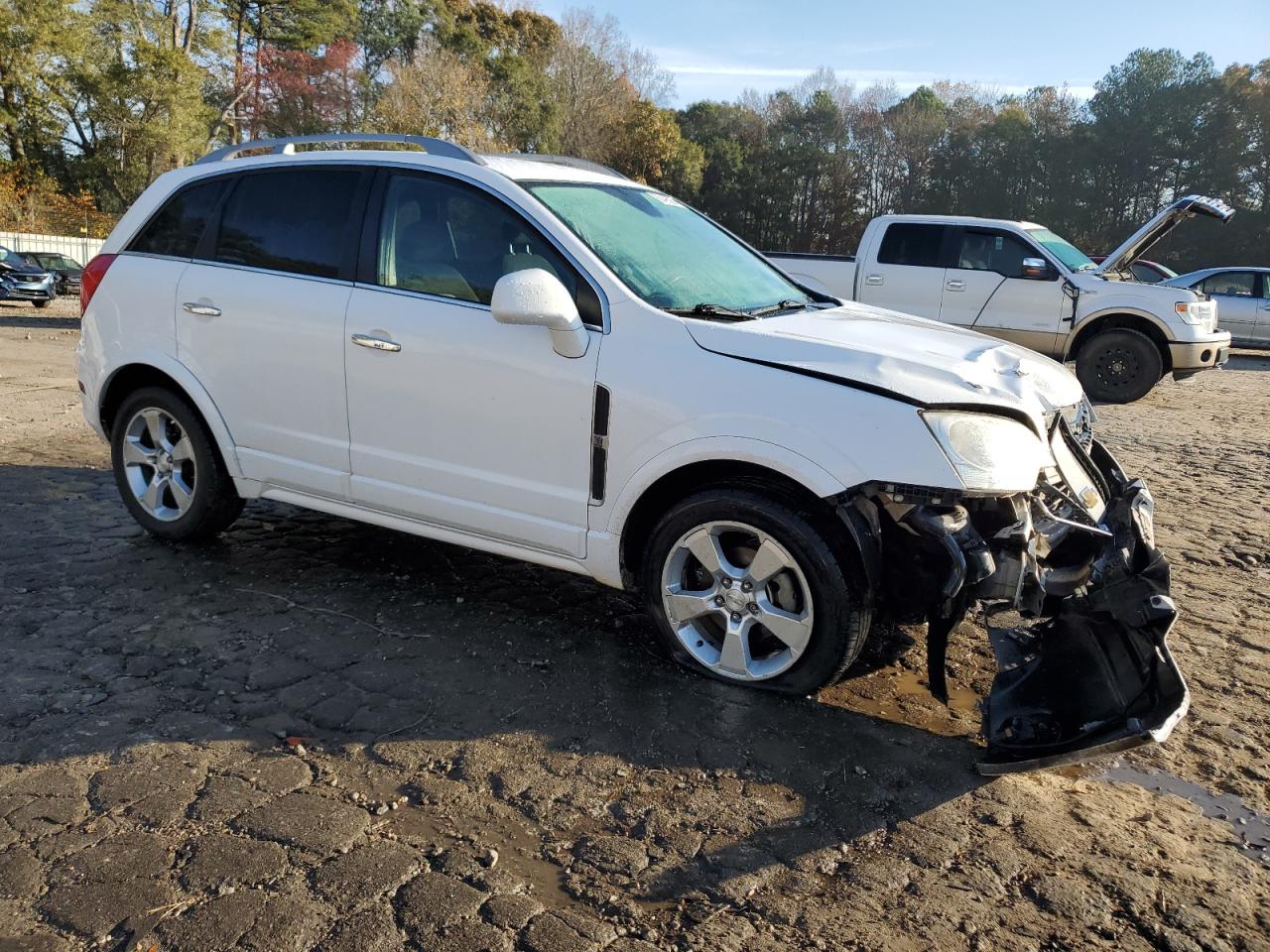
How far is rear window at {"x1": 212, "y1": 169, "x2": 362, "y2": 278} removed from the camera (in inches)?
175

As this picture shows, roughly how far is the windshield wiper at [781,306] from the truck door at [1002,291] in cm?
789

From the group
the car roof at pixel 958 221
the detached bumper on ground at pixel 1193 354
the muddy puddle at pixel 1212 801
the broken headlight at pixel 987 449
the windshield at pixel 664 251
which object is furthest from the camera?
the car roof at pixel 958 221

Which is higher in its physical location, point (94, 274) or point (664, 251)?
point (664, 251)

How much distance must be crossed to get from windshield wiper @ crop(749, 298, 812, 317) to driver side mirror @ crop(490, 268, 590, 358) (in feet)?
2.63

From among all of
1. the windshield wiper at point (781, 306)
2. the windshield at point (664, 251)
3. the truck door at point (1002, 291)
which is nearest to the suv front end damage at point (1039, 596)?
the windshield wiper at point (781, 306)

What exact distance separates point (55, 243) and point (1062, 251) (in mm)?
33058

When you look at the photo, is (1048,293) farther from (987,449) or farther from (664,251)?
(987,449)

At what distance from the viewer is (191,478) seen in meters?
5.04

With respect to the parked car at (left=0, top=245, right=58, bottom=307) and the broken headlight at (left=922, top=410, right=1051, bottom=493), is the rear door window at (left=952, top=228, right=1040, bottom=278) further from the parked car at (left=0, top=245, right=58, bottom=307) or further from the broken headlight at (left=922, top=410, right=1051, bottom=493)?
the parked car at (left=0, top=245, right=58, bottom=307)

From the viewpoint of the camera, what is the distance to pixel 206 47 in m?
41.8

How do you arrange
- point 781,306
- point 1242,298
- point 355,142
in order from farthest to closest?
point 1242,298
point 355,142
point 781,306

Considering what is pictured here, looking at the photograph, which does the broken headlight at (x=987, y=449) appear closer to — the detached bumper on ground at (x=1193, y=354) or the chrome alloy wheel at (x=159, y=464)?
the chrome alloy wheel at (x=159, y=464)

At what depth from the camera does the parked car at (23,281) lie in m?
21.5

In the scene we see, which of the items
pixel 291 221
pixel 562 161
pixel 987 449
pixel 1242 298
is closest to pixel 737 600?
pixel 987 449
